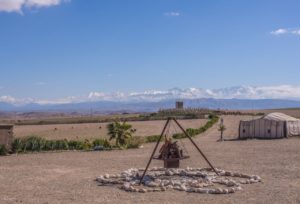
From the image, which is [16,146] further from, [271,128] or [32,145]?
[271,128]

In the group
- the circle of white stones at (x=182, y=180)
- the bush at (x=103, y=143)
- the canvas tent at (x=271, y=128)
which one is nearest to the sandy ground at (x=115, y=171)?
the circle of white stones at (x=182, y=180)

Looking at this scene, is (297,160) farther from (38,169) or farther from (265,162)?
(38,169)

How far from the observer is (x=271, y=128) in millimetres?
46625

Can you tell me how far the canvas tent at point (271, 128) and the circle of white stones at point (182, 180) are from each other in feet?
79.2

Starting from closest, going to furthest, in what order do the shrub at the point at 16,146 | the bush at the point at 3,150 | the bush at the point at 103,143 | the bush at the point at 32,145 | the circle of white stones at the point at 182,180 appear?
Result: the circle of white stones at the point at 182,180
the bush at the point at 3,150
the shrub at the point at 16,146
the bush at the point at 32,145
the bush at the point at 103,143

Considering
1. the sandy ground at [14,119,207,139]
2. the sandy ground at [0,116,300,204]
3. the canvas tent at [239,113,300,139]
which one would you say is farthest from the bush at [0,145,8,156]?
the sandy ground at [14,119,207,139]

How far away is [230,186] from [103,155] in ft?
49.7

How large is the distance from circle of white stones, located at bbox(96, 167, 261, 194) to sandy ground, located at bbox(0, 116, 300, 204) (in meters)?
0.44

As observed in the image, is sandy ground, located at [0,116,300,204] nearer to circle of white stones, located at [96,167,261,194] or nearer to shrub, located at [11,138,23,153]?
circle of white stones, located at [96,167,261,194]

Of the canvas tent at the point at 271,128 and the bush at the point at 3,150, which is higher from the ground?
the canvas tent at the point at 271,128

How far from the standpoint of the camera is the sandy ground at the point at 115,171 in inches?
683

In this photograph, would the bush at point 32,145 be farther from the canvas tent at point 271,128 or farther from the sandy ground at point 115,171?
the canvas tent at point 271,128

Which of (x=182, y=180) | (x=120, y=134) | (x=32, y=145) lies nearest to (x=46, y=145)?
(x=32, y=145)

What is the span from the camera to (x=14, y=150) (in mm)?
36188
